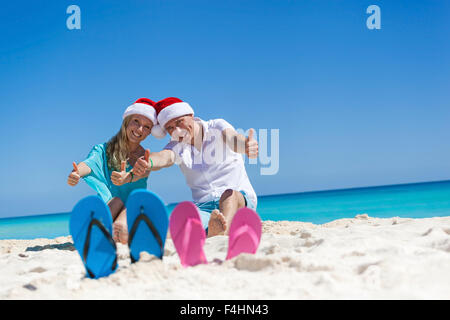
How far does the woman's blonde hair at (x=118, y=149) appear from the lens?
9.93 ft

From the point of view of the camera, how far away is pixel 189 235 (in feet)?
5.16

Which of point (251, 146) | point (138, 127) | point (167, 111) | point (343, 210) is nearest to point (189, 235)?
point (251, 146)

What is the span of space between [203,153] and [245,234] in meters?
1.39

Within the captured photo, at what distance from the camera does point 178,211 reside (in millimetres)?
1605

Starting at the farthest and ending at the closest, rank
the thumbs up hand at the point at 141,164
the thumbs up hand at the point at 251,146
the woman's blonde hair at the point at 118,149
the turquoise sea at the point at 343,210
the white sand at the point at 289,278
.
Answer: the turquoise sea at the point at 343,210
the woman's blonde hair at the point at 118,149
the thumbs up hand at the point at 251,146
the thumbs up hand at the point at 141,164
the white sand at the point at 289,278

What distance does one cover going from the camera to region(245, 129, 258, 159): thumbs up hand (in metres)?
2.53

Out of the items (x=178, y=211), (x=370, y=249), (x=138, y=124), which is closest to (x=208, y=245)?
(x=178, y=211)

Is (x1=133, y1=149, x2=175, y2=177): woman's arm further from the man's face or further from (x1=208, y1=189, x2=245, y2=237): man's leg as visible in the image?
(x1=208, y1=189, x2=245, y2=237): man's leg

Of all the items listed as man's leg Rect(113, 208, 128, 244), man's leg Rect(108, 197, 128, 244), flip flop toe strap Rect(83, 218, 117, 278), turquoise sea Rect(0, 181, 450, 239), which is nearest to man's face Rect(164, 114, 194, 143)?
man's leg Rect(108, 197, 128, 244)

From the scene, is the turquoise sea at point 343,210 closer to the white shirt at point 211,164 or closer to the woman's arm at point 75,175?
the white shirt at point 211,164

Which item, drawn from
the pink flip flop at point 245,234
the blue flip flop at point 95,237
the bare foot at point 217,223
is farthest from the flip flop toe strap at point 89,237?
the bare foot at point 217,223

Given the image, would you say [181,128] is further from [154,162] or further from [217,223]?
[217,223]

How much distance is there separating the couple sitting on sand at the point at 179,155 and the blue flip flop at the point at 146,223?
1.14 metres

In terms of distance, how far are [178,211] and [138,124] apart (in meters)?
1.55
